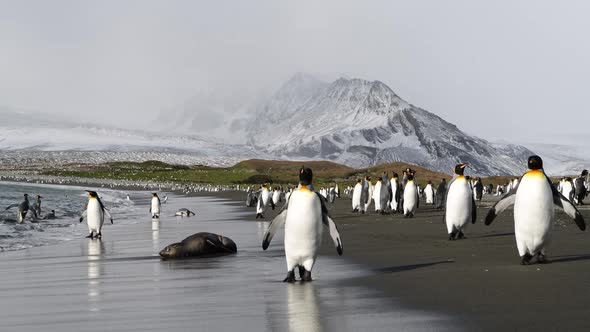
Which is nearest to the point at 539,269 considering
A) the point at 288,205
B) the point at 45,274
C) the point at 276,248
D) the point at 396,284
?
the point at 396,284

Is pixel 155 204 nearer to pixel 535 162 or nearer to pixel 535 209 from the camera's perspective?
pixel 535 162

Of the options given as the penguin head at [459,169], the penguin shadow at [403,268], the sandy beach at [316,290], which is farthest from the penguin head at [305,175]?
the penguin head at [459,169]

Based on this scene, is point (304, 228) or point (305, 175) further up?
point (305, 175)

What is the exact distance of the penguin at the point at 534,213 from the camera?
10.2m

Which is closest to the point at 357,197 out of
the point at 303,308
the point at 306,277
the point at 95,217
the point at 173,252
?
the point at 95,217

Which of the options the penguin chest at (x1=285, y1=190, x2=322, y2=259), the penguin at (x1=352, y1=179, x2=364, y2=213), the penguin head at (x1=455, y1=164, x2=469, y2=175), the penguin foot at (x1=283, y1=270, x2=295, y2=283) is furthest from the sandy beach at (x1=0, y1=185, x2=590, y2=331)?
the penguin at (x1=352, y1=179, x2=364, y2=213)

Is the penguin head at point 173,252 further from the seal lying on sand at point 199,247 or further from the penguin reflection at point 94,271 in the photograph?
the penguin reflection at point 94,271

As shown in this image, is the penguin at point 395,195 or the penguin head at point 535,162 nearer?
the penguin head at point 535,162

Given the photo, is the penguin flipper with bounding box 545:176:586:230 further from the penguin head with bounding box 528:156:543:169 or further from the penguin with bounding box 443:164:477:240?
the penguin with bounding box 443:164:477:240

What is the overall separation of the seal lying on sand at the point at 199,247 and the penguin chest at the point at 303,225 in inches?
135

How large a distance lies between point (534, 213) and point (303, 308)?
4546 millimetres

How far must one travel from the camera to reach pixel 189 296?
8.21m

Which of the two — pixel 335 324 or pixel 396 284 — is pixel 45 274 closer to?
pixel 396 284

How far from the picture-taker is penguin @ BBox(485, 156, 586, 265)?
1023 cm
